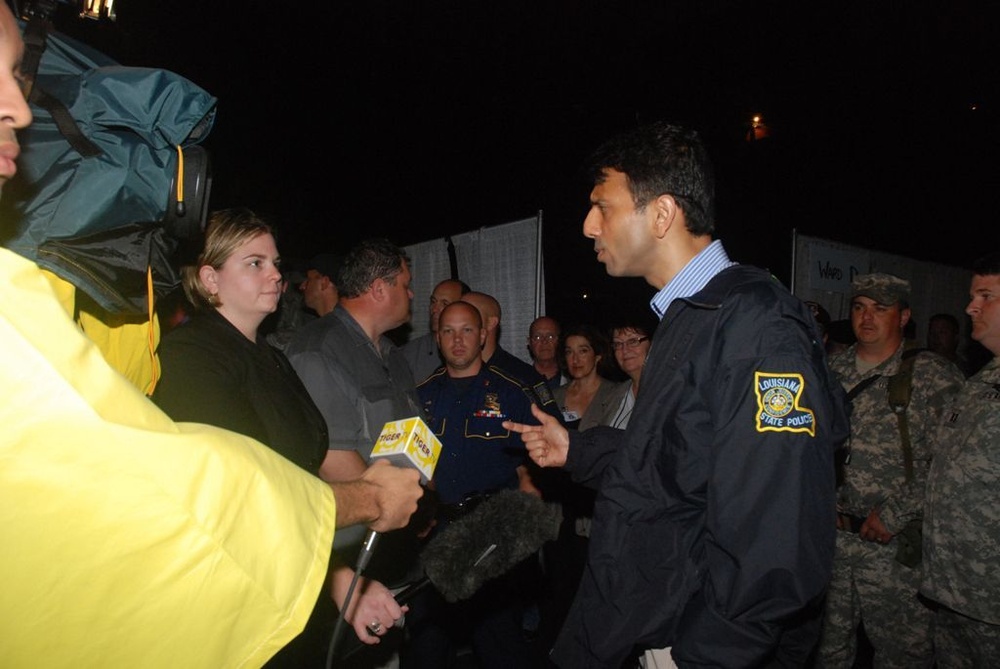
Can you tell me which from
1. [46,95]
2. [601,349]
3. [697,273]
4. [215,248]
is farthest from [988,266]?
[46,95]

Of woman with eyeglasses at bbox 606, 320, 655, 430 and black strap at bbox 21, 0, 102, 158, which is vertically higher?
black strap at bbox 21, 0, 102, 158

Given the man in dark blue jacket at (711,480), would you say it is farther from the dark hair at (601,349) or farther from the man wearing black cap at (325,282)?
the man wearing black cap at (325,282)

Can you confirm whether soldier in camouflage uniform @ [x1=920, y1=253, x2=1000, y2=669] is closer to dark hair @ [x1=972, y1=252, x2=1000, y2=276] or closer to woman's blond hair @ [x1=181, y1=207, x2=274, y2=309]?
dark hair @ [x1=972, y1=252, x2=1000, y2=276]

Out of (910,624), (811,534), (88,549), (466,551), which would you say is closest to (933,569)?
(910,624)

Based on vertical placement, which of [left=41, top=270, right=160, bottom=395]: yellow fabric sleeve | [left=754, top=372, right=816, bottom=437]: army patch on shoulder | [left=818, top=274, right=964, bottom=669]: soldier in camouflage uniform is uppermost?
[left=41, top=270, right=160, bottom=395]: yellow fabric sleeve

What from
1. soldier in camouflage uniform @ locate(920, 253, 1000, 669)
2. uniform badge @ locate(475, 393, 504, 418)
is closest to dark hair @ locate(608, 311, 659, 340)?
uniform badge @ locate(475, 393, 504, 418)

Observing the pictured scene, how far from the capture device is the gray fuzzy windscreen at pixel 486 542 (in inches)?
85.4

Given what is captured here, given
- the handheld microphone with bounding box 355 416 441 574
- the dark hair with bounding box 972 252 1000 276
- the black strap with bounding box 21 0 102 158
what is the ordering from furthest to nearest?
the dark hair with bounding box 972 252 1000 276 → the handheld microphone with bounding box 355 416 441 574 → the black strap with bounding box 21 0 102 158

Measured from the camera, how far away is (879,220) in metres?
11.2

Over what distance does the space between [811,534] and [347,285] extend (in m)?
2.93

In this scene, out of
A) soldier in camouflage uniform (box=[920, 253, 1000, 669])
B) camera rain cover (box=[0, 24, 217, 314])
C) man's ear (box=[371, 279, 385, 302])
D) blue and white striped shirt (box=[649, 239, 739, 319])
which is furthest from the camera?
man's ear (box=[371, 279, 385, 302])

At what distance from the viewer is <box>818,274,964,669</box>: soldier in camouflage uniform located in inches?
150

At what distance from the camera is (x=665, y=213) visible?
2143 millimetres

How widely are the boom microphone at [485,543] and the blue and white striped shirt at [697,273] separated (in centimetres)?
101
